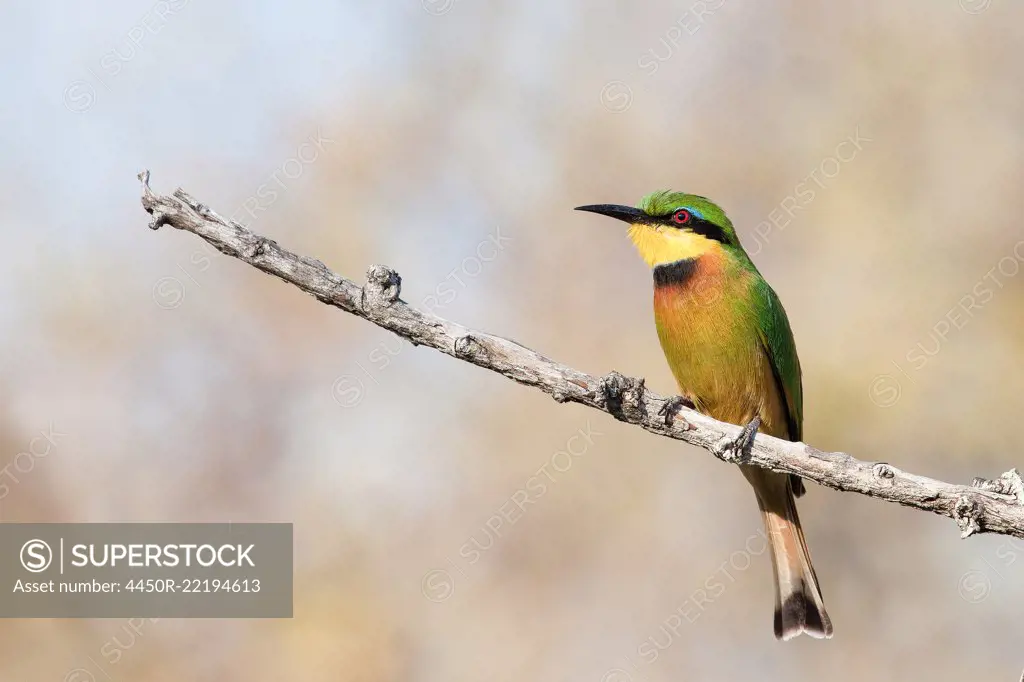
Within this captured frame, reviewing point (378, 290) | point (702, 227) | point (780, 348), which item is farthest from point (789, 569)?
point (378, 290)

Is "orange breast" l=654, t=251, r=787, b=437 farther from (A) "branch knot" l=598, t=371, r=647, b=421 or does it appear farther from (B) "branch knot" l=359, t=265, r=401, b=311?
(B) "branch knot" l=359, t=265, r=401, b=311

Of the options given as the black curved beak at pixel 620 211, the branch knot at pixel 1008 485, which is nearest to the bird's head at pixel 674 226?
the black curved beak at pixel 620 211

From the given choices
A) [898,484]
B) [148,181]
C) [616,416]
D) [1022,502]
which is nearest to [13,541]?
[148,181]

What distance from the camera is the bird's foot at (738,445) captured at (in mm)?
4215

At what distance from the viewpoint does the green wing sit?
211 inches

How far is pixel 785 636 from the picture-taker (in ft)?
18.0

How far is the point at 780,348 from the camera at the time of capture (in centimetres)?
543

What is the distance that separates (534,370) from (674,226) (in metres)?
1.96

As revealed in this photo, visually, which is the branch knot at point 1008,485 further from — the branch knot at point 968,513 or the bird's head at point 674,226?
the bird's head at point 674,226

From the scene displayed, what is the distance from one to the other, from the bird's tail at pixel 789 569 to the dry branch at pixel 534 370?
1451 mm

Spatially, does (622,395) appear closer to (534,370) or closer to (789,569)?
(534,370)

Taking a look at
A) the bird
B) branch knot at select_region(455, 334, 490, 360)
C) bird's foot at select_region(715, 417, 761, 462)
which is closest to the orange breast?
the bird

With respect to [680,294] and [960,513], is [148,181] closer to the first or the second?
[680,294]

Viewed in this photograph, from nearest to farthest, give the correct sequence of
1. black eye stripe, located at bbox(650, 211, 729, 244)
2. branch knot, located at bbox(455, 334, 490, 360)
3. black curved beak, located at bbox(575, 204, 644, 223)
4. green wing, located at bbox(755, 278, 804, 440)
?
branch knot, located at bbox(455, 334, 490, 360)
green wing, located at bbox(755, 278, 804, 440)
black eye stripe, located at bbox(650, 211, 729, 244)
black curved beak, located at bbox(575, 204, 644, 223)
